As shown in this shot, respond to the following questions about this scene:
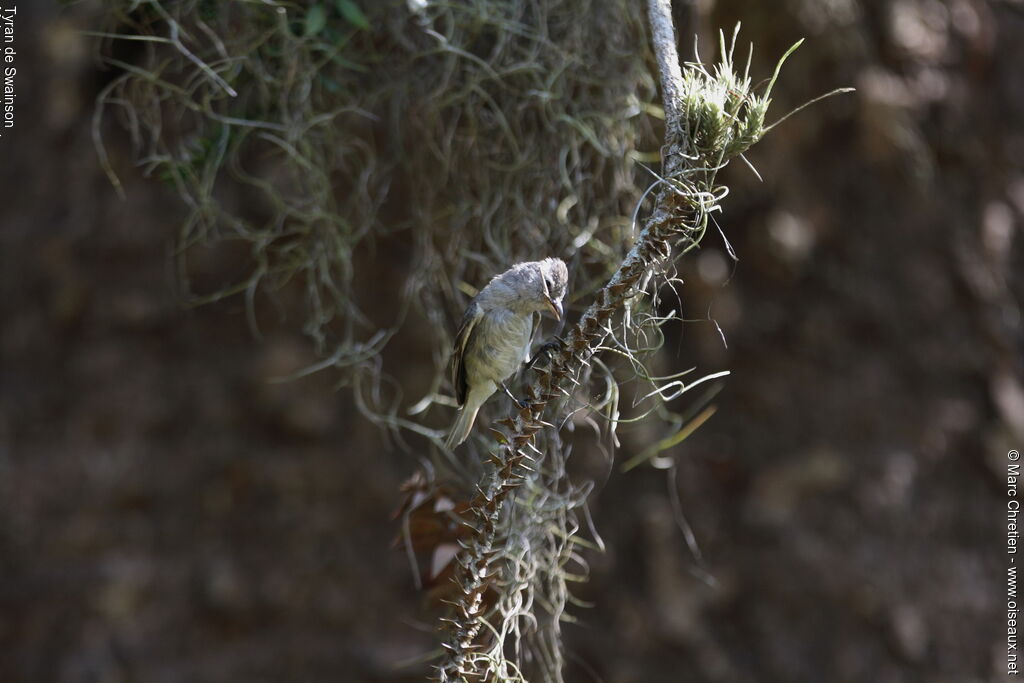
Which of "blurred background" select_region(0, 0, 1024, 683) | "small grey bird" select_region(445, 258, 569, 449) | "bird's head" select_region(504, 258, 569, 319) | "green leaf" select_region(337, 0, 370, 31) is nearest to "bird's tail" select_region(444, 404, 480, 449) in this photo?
"small grey bird" select_region(445, 258, 569, 449)

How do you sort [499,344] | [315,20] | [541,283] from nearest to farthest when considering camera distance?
[541,283] → [499,344] → [315,20]

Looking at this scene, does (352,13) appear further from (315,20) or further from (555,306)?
(555,306)

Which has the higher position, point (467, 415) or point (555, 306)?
point (555, 306)

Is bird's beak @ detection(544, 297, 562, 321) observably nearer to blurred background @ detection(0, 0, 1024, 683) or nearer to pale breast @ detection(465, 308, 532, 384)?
pale breast @ detection(465, 308, 532, 384)

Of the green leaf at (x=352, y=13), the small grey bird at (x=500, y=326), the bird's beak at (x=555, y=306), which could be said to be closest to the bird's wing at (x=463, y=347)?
the small grey bird at (x=500, y=326)

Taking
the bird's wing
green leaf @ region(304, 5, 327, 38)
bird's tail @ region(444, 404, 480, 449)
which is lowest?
bird's tail @ region(444, 404, 480, 449)

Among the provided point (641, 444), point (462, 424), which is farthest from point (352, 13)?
point (641, 444)

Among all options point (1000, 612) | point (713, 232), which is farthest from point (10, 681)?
point (1000, 612)

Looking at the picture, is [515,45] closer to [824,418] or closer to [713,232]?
[713,232]
